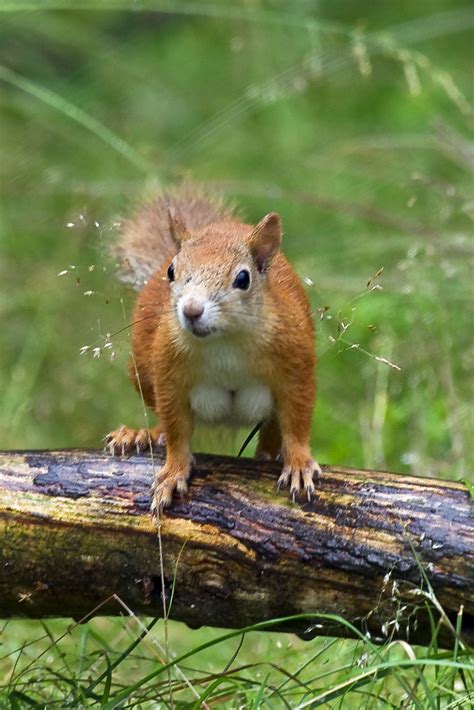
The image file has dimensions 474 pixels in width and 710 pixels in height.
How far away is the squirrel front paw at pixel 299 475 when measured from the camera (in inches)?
102

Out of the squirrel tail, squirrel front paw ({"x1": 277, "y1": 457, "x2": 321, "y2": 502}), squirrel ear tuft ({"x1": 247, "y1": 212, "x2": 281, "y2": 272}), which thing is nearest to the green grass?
the squirrel tail

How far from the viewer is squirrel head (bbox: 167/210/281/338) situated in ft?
8.21

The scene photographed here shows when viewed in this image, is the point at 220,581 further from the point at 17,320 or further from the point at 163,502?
the point at 17,320

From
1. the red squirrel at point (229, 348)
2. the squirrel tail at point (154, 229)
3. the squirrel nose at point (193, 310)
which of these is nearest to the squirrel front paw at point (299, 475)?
the red squirrel at point (229, 348)

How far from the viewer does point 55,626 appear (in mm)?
3492

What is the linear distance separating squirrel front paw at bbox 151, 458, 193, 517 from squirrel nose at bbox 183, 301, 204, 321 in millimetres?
385

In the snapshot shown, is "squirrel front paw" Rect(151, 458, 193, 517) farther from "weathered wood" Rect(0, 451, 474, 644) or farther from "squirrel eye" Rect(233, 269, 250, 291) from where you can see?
"squirrel eye" Rect(233, 269, 250, 291)

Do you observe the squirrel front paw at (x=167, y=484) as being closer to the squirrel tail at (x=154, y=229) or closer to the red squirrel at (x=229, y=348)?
the red squirrel at (x=229, y=348)

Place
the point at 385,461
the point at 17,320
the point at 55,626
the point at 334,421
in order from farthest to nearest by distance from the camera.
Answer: the point at 17,320 → the point at 334,421 → the point at 385,461 → the point at 55,626

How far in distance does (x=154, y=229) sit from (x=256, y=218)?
2.42 meters

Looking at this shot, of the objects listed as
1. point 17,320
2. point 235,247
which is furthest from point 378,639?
point 17,320

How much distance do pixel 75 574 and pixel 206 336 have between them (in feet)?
1.80

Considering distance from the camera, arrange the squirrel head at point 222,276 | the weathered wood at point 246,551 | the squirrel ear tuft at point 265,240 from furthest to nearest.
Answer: the squirrel ear tuft at point 265,240
the squirrel head at point 222,276
the weathered wood at point 246,551

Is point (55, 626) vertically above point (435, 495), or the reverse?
point (435, 495)
